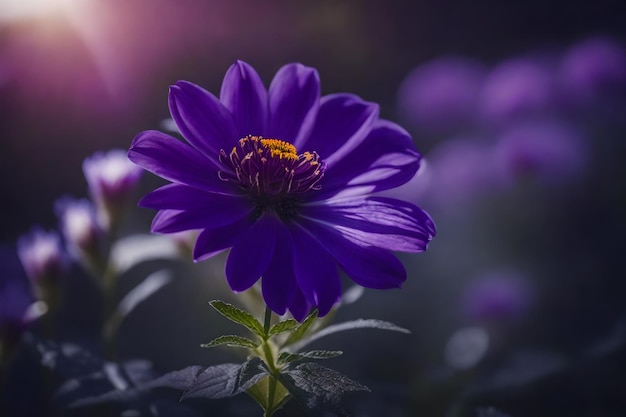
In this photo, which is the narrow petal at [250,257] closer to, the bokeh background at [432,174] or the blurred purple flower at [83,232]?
the bokeh background at [432,174]

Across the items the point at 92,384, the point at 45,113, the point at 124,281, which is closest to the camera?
the point at 92,384

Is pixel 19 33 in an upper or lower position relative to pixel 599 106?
upper

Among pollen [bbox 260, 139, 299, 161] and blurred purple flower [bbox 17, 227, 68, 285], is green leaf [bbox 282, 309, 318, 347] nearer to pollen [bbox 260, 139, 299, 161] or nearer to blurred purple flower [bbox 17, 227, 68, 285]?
pollen [bbox 260, 139, 299, 161]

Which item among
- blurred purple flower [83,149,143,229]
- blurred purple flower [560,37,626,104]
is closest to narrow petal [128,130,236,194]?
blurred purple flower [83,149,143,229]

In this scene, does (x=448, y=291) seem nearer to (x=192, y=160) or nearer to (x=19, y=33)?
(x=192, y=160)

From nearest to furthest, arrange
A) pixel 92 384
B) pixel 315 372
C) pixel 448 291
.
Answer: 1. pixel 315 372
2. pixel 92 384
3. pixel 448 291

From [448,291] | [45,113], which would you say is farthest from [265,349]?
[45,113]

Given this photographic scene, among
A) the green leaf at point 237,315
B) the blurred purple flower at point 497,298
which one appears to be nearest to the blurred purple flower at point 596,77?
the blurred purple flower at point 497,298
